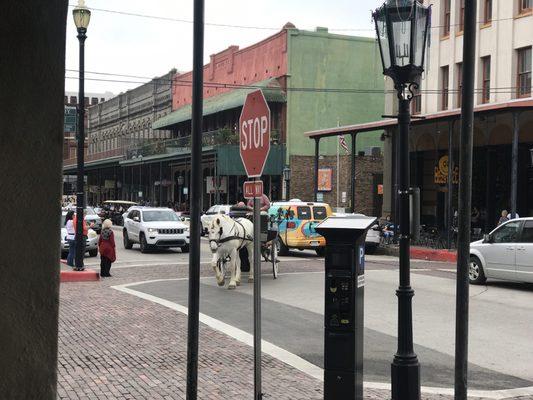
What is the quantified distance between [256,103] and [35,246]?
321 cm

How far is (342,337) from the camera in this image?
224 inches

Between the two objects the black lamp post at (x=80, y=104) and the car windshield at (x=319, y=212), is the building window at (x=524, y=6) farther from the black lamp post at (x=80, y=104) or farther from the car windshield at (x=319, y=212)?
the black lamp post at (x=80, y=104)

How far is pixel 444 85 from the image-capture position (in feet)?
109

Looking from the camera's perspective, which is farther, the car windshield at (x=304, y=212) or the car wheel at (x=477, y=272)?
the car windshield at (x=304, y=212)

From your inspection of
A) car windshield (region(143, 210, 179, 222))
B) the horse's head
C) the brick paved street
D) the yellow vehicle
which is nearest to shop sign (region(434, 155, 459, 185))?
the yellow vehicle

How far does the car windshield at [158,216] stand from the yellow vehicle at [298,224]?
15.4 ft

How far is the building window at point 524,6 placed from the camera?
93.2 feet

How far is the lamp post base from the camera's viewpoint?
627 centimetres

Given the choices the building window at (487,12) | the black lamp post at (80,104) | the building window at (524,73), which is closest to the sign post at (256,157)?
the black lamp post at (80,104)

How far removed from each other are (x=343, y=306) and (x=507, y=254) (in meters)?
10.9

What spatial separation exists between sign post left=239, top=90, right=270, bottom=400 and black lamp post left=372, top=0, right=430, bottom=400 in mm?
1458

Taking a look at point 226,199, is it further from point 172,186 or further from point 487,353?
point 487,353

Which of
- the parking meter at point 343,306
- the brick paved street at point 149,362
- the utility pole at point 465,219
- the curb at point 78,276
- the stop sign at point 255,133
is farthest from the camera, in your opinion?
the curb at point 78,276

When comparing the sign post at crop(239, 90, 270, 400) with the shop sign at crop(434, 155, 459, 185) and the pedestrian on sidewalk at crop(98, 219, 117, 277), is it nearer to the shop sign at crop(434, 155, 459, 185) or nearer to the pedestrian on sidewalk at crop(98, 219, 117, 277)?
the pedestrian on sidewalk at crop(98, 219, 117, 277)
